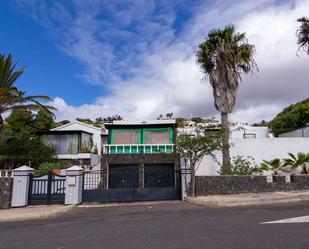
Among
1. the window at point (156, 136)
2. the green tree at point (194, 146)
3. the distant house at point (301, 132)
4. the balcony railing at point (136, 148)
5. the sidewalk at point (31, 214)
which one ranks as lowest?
the sidewalk at point (31, 214)

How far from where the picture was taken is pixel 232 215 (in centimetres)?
1007

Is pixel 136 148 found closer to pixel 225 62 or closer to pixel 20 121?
pixel 225 62

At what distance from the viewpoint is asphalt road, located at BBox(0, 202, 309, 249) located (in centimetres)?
639

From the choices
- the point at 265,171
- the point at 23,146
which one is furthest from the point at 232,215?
the point at 23,146

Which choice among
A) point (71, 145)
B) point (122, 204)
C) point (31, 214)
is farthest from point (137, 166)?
point (71, 145)

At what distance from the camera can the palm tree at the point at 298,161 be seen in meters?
19.7

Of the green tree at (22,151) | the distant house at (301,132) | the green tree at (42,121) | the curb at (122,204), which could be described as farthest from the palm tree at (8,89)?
the distant house at (301,132)

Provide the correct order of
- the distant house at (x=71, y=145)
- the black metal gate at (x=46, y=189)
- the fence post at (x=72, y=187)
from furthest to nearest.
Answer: the distant house at (x=71, y=145)
the black metal gate at (x=46, y=189)
the fence post at (x=72, y=187)

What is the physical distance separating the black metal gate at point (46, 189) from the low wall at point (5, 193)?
0.92 m

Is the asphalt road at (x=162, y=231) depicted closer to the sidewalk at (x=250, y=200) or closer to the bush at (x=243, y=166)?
the sidewalk at (x=250, y=200)

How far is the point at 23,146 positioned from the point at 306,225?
21.8 meters

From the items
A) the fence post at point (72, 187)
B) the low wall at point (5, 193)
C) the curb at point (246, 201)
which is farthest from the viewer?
the fence post at point (72, 187)

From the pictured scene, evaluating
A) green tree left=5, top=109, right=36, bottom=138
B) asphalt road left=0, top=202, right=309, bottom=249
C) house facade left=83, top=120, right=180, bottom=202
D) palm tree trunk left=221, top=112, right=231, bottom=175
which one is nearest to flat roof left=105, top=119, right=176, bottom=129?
house facade left=83, top=120, right=180, bottom=202

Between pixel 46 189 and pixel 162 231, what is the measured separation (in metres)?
8.96
